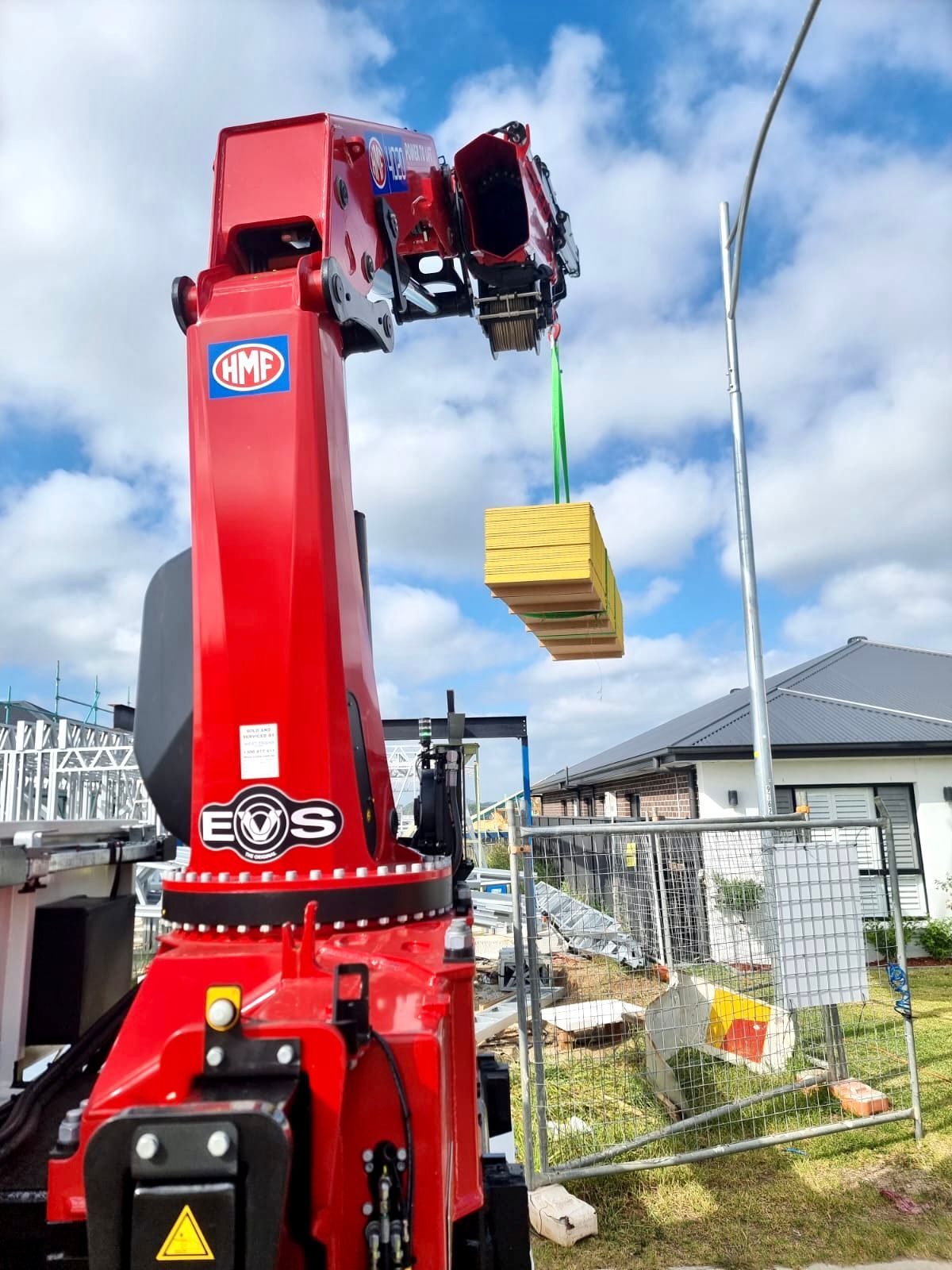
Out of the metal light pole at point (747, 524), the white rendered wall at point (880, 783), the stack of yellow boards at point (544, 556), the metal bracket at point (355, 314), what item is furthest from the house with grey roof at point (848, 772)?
the metal bracket at point (355, 314)

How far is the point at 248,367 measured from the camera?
2496 millimetres

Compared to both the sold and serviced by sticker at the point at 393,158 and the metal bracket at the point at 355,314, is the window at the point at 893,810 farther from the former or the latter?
the metal bracket at the point at 355,314

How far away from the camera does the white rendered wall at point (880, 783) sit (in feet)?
42.6

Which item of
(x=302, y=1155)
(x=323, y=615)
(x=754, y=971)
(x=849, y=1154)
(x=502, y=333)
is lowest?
(x=849, y=1154)

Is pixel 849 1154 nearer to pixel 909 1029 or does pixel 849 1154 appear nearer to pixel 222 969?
pixel 909 1029

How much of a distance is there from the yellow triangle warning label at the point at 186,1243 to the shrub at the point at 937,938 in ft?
43.1

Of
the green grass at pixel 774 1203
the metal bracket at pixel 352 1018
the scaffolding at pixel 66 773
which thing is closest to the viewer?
the metal bracket at pixel 352 1018

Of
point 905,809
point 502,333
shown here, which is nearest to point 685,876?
point 502,333

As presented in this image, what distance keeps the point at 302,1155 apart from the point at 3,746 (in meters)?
14.9

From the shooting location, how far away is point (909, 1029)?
18.8ft

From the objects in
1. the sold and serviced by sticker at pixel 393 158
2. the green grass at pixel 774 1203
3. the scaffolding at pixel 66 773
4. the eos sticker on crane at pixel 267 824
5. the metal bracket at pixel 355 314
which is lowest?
the green grass at pixel 774 1203

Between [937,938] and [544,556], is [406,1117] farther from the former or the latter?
[937,938]

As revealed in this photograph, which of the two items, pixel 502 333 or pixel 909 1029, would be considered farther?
pixel 909 1029

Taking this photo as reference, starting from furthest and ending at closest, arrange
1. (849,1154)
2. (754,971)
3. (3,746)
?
(3,746) → (754,971) → (849,1154)
